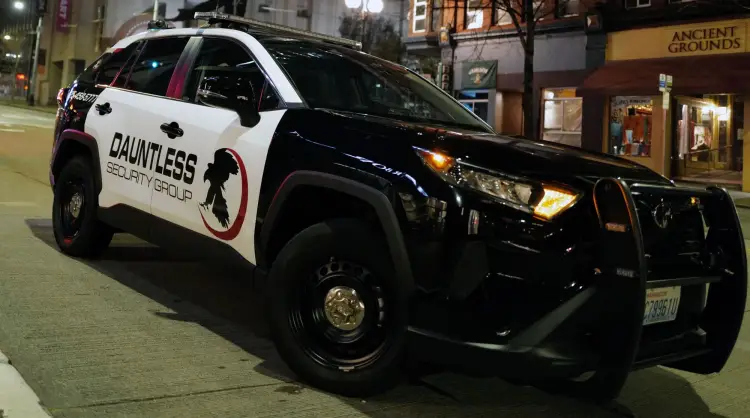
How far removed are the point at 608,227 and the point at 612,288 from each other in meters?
0.24

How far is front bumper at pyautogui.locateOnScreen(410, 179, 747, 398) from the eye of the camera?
2848mm

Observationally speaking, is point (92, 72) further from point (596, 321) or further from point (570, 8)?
point (570, 8)

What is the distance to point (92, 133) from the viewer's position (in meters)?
5.76

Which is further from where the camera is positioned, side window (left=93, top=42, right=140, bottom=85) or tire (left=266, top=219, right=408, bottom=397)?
side window (left=93, top=42, right=140, bottom=85)

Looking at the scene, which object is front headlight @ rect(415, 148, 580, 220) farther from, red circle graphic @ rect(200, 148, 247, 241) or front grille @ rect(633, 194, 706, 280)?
red circle graphic @ rect(200, 148, 247, 241)

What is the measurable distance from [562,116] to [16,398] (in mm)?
22458

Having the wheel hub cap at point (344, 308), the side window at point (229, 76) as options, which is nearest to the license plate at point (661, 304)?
the wheel hub cap at point (344, 308)

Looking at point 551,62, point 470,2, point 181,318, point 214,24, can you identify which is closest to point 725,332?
point 181,318

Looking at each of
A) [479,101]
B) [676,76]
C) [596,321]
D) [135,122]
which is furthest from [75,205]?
Result: [479,101]

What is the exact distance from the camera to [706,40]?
783 inches

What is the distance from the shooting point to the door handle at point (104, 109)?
5613 mm

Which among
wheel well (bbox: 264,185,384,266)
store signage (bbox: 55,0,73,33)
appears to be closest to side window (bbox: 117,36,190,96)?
wheel well (bbox: 264,185,384,266)

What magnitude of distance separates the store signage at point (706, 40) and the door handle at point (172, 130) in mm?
18614

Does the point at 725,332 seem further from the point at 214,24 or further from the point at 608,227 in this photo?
the point at 214,24
